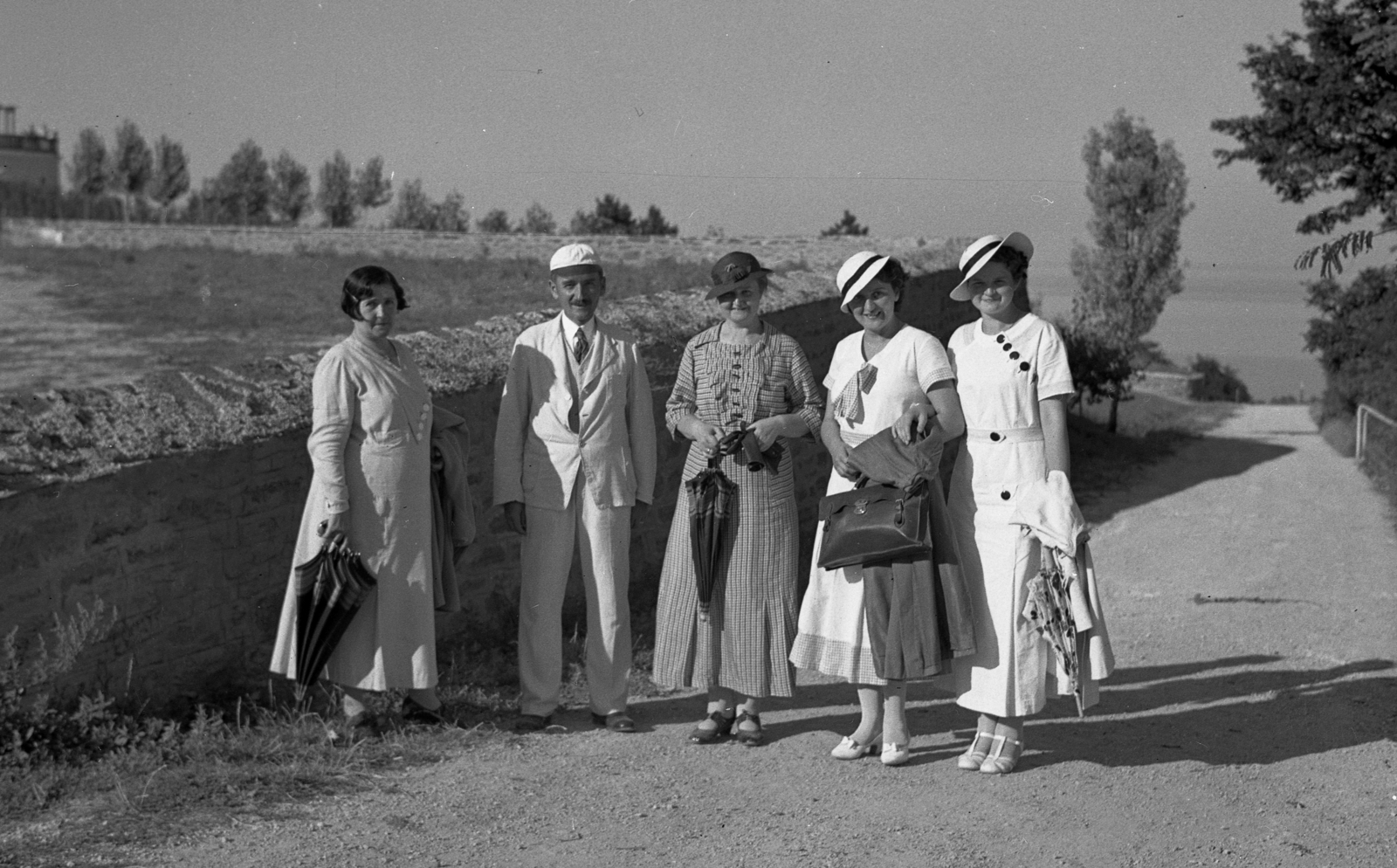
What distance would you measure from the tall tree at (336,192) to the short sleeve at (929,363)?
47.0 m

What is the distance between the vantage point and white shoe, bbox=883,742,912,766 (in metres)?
5.07

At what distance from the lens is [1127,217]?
24219 mm

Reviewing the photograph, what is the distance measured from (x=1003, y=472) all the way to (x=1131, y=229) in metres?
20.7

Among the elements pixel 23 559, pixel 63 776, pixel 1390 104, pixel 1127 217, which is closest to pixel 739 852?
pixel 63 776

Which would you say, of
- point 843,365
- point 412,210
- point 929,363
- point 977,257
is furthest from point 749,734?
point 412,210

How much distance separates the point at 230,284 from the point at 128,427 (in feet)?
78.3

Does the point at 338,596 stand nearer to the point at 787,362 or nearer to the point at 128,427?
the point at 128,427

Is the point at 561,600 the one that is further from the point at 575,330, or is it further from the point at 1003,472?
the point at 1003,472

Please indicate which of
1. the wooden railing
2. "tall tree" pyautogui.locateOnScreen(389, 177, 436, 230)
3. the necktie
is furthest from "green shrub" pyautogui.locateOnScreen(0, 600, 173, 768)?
"tall tree" pyautogui.locateOnScreen(389, 177, 436, 230)

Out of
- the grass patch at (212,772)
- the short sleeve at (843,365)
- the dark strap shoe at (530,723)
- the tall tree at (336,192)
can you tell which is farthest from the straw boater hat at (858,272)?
the tall tree at (336,192)

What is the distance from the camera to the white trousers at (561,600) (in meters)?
5.57

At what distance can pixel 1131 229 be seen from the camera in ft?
79.8

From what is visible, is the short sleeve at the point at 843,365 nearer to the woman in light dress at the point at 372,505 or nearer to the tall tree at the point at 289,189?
the woman in light dress at the point at 372,505

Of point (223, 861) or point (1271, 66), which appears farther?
point (1271, 66)
